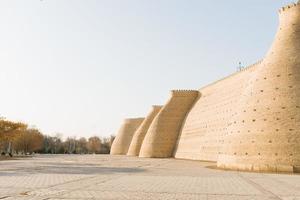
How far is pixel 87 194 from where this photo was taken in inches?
431

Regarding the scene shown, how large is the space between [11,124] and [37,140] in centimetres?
3115

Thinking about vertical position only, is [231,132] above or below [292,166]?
above

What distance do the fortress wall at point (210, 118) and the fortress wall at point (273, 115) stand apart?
9660mm

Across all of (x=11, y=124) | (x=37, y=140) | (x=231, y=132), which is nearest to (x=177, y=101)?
(x=11, y=124)

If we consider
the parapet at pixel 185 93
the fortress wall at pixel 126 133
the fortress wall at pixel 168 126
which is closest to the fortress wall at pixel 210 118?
the fortress wall at pixel 168 126

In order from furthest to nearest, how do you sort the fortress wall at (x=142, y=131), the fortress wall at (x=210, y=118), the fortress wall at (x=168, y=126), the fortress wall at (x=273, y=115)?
the fortress wall at (x=142, y=131) < the fortress wall at (x=168, y=126) < the fortress wall at (x=210, y=118) < the fortress wall at (x=273, y=115)

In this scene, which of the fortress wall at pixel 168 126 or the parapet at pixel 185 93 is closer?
the fortress wall at pixel 168 126

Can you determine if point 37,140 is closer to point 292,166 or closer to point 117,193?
point 292,166

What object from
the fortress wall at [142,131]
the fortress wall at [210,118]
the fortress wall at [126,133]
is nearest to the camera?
the fortress wall at [210,118]

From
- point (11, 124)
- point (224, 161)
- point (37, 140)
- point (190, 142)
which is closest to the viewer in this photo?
point (224, 161)

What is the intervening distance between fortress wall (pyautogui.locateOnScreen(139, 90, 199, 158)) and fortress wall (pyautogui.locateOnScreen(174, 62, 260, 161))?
1632mm

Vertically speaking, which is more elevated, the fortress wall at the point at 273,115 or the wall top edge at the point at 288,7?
the wall top edge at the point at 288,7

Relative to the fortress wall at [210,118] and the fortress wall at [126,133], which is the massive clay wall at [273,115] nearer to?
the fortress wall at [210,118]

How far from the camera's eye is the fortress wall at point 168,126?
51.4 metres
